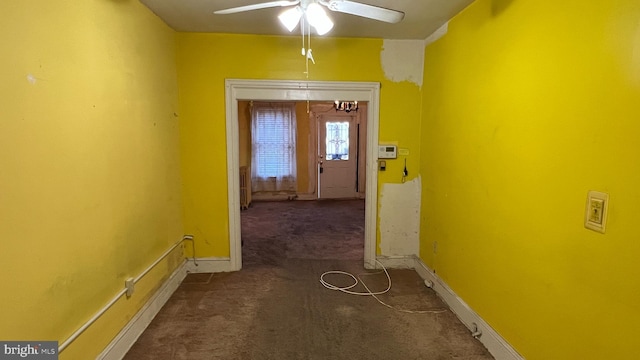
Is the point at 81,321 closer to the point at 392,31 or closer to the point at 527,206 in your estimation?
the point at 527,206

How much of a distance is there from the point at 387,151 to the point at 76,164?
256 cm

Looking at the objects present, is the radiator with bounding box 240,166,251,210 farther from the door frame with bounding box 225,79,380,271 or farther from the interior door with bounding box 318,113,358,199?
the door frame with bounding box 225,79,380,271

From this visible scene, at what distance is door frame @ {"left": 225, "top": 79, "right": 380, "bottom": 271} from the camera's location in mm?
3152

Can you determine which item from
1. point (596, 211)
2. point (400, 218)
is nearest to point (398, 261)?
point (400, 218)

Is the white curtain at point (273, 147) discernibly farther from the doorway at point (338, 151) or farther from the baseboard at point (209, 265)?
the baseboard at point (209, 265)

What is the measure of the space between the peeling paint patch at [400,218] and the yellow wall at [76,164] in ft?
7.11

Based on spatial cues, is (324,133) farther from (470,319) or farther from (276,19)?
(470,319)

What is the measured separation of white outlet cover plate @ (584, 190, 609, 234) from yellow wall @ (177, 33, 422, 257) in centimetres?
199

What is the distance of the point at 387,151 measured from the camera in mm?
3301

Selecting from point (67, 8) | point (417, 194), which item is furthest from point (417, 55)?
point (67, 8)

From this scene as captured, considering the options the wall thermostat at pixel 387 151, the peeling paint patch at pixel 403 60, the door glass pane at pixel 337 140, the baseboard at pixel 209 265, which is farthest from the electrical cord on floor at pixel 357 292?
the door glass pane at pixel 337 140

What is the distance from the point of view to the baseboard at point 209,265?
331 cm

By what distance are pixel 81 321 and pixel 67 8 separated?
1.59 metres

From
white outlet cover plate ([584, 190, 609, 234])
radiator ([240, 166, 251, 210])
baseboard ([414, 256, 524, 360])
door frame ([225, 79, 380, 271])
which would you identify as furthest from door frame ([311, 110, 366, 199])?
white outlet cover plate ([584, 190, 609, 234])
